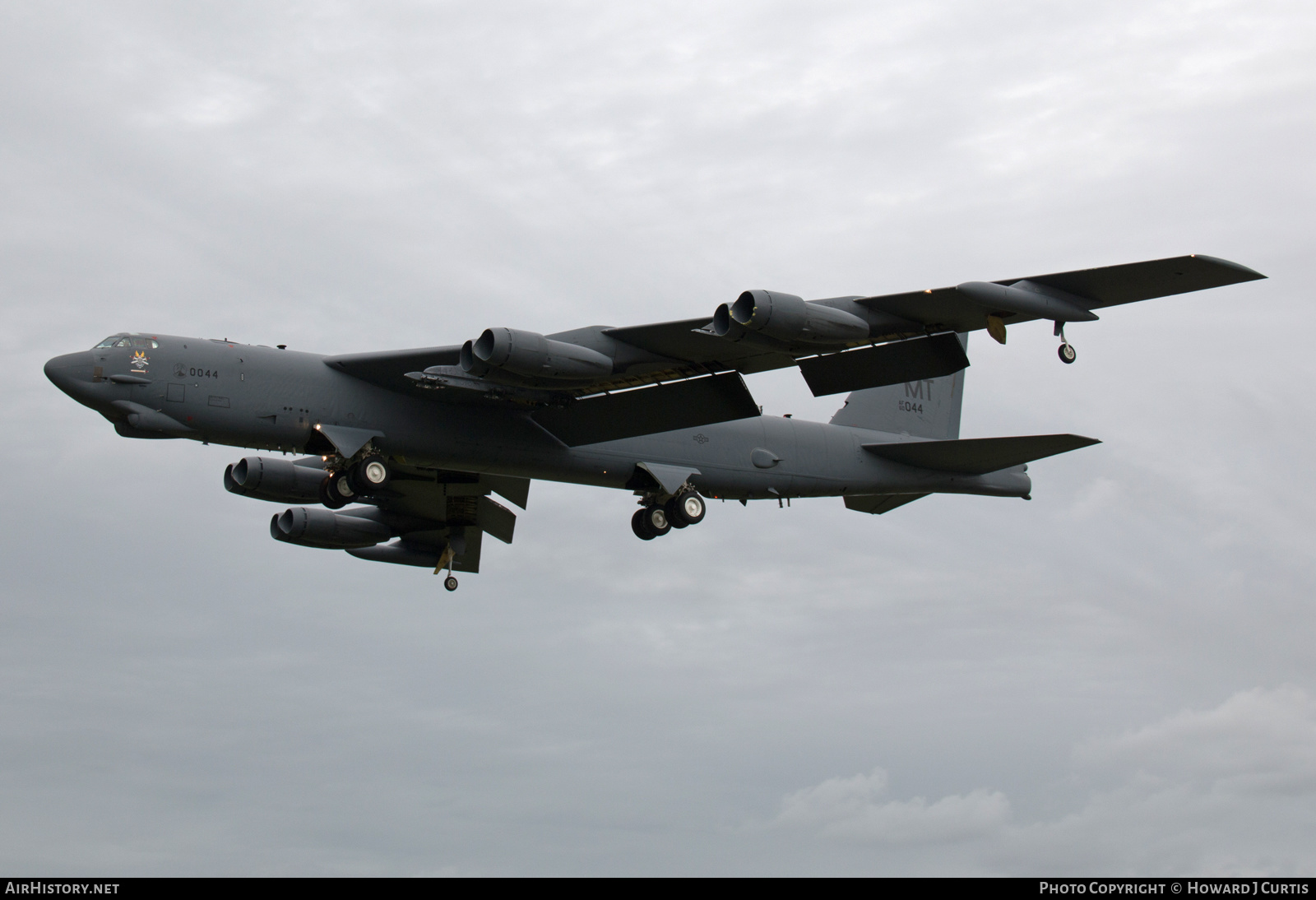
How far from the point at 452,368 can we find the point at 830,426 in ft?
33.4

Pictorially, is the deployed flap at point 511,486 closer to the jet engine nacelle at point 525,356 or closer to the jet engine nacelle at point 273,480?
the jet engine nacelle at point 273,480

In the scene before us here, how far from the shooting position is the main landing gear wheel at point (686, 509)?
87.2 ft

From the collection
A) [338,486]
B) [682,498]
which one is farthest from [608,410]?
[338,486]

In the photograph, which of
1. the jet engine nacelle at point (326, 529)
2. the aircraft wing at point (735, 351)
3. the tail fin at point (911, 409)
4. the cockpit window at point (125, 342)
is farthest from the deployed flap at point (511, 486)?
the cockpit window at point (125, 342)

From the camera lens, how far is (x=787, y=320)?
2039 centimetres

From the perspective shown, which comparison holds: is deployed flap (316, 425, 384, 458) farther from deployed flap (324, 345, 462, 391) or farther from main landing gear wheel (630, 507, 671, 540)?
main landing gear wheel (630, 507, 671, 540)

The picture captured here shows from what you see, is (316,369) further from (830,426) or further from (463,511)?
(830,426)

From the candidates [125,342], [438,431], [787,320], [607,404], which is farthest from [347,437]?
[787,320]

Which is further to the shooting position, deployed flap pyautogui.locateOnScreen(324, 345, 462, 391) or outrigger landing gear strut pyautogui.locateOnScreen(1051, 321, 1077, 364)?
deployed flap pyautogui.locateOnScreen(324, 345, 462, 391)

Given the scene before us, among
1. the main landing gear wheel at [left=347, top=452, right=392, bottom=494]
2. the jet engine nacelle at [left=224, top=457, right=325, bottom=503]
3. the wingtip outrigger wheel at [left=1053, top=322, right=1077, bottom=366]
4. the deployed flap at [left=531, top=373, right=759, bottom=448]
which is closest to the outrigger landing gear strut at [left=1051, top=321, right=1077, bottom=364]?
the wingtip outrigger wheel at [left=1053, top=322, right=1077, bottom=366]

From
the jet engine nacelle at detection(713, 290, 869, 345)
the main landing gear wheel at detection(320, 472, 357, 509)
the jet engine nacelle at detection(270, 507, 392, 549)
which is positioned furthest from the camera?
the jet engine nacelle at detection(270, 507, 392, 549)

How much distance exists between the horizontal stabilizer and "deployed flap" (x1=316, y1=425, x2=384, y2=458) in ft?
25.6

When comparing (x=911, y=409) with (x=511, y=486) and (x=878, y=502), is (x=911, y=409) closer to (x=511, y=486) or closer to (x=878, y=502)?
(x=878, y=502)

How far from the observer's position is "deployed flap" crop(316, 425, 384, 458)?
22.6 metres
